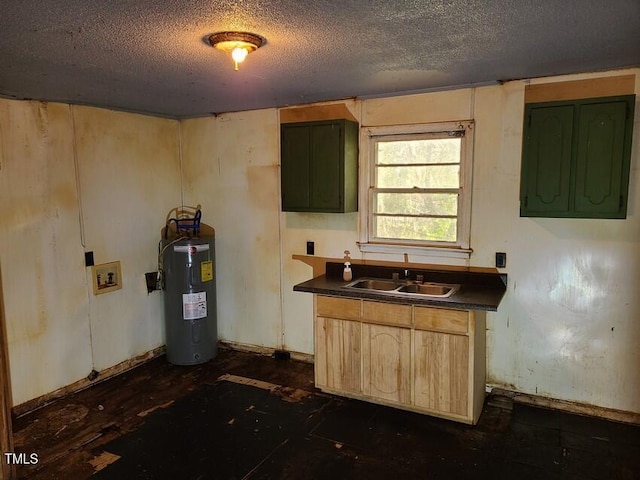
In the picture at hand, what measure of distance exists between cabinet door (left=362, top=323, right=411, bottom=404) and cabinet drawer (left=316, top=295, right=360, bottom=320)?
13 centimetres

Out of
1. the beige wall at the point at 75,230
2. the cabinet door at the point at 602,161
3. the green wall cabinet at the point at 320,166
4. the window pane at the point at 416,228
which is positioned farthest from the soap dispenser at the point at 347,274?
the beige wall at the point at 75,230

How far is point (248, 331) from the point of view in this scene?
4543mm

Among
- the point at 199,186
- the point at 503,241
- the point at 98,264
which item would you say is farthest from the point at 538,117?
the point at 98,264

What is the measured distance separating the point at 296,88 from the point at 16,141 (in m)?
Answer: 2.04

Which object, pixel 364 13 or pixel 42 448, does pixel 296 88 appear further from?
pixel 42 448

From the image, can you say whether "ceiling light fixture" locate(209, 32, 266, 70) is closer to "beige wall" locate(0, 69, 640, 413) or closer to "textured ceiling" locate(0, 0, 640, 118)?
"textured ceiling" locate(0, 0, 640, 118)

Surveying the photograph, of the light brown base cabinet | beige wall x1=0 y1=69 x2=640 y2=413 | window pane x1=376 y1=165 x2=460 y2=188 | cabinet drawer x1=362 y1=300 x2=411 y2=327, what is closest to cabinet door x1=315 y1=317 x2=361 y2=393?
the light brown base cabinet

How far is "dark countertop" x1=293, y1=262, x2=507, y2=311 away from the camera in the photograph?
2988 mm

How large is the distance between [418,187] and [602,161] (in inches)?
49.1

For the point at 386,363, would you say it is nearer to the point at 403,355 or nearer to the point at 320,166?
the point at 403,355

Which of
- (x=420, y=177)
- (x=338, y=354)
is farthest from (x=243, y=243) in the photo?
(x=420, y=177)

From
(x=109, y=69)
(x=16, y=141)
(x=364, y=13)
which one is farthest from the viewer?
(x=16, y=141)

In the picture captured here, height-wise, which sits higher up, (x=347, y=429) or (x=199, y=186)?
(x=199, y=186)

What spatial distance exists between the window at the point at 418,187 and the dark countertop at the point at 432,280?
0.59 ft
